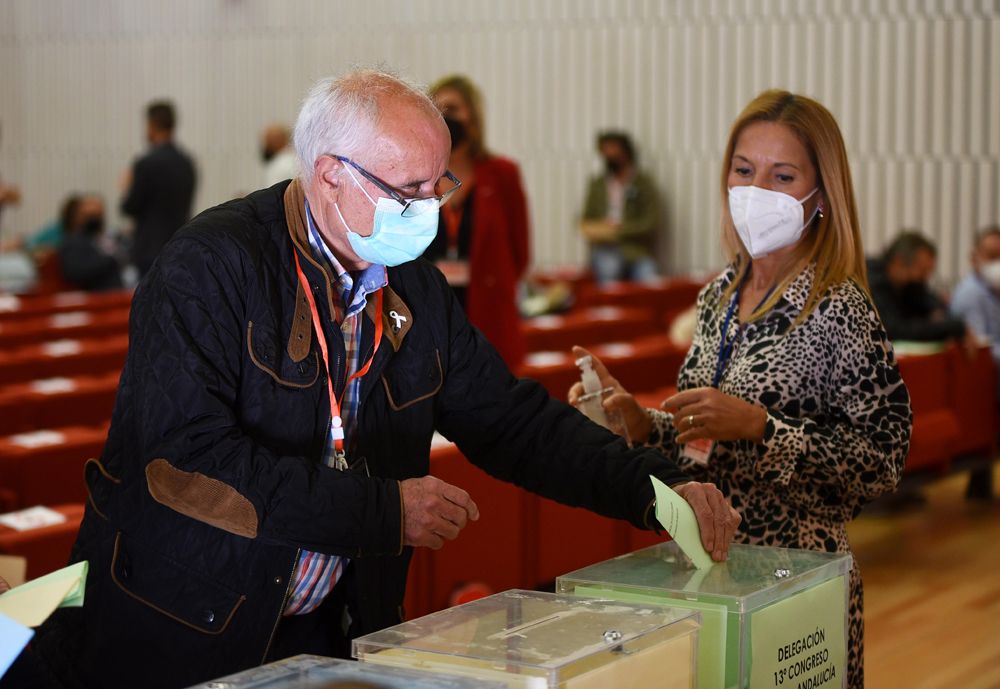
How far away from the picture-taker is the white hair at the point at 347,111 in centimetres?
216

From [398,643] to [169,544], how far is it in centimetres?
56

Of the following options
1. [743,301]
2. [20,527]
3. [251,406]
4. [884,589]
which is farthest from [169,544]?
[884,589]

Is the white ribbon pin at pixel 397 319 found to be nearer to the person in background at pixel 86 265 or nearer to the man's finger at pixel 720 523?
the man's finger at pixel 720 523

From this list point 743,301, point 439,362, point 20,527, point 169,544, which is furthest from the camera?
point 20,527

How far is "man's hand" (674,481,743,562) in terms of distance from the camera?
2172mm

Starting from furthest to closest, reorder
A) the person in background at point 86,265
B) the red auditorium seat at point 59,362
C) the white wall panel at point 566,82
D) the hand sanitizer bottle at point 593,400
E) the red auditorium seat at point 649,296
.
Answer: the person in background at point 86,265 < the white wall panel at point 566,82 < the red auditorium seat at point 649,296 < the red auditorium seat at point 59,362 < the hand sanitizer bottle at point 593,400

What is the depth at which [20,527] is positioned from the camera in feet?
11.5

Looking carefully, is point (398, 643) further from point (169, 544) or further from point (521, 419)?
point (521, 419)

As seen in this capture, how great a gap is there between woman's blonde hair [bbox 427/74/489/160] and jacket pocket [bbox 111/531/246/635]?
3586 mm

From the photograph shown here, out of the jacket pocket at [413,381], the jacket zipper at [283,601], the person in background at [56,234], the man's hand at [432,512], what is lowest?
the person in background at [56,234]

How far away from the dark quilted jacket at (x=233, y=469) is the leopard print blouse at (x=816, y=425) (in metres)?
0.36

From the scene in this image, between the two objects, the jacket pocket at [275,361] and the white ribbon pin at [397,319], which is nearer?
the jacket pocket at [275,361]

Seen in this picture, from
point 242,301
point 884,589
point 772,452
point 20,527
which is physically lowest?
point 884,589

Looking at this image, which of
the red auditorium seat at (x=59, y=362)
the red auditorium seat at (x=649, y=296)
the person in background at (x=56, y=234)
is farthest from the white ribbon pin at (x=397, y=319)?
the person in background at (x=56, y=234)
